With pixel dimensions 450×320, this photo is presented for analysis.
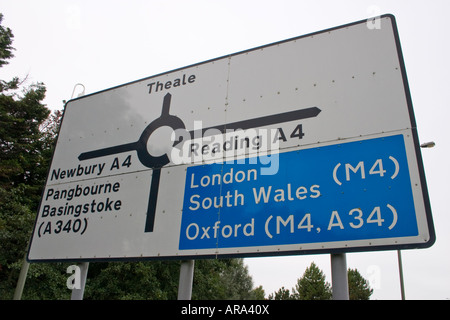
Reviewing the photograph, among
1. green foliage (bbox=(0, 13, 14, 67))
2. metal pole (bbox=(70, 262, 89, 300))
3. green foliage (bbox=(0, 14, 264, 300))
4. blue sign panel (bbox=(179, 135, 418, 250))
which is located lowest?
metal pole (bbox=(70, 262, 89, 300))

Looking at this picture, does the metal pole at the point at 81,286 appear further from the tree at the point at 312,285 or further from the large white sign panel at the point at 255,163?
the tree at the point at 312,285

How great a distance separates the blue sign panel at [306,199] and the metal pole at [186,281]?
0.46ft

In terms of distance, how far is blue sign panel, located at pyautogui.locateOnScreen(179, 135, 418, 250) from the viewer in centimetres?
210

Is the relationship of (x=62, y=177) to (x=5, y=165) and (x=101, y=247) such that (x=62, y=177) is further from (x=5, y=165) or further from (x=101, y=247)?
(x=5, y=165)

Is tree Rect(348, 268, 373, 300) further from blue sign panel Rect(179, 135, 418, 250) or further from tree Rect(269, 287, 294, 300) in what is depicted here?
blue sign panel Rect(179, 135, 418, 250)

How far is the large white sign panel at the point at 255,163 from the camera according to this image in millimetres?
2189

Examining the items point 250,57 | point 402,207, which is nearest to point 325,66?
point 250,57

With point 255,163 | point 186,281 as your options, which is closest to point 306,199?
point 255,163

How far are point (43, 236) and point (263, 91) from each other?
2494mm

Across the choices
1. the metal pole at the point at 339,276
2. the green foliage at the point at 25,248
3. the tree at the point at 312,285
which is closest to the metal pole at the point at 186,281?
the metal pole at the point at 339,276

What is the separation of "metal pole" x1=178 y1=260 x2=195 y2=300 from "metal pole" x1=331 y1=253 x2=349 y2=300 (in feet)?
3.29

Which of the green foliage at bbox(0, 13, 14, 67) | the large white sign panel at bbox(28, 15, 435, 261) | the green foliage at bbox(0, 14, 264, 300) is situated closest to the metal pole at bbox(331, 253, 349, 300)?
the large white sign panel at bbox(28, 15, 435, 261)

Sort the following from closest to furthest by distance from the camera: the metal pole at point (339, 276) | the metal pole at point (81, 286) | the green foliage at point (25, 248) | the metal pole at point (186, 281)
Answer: the metal pole at point (339, 276), the metal pole at point (186, 281), the metal pole at point (81, 286), the green foliage at point (25, 248)

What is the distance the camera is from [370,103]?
2.46 meters
